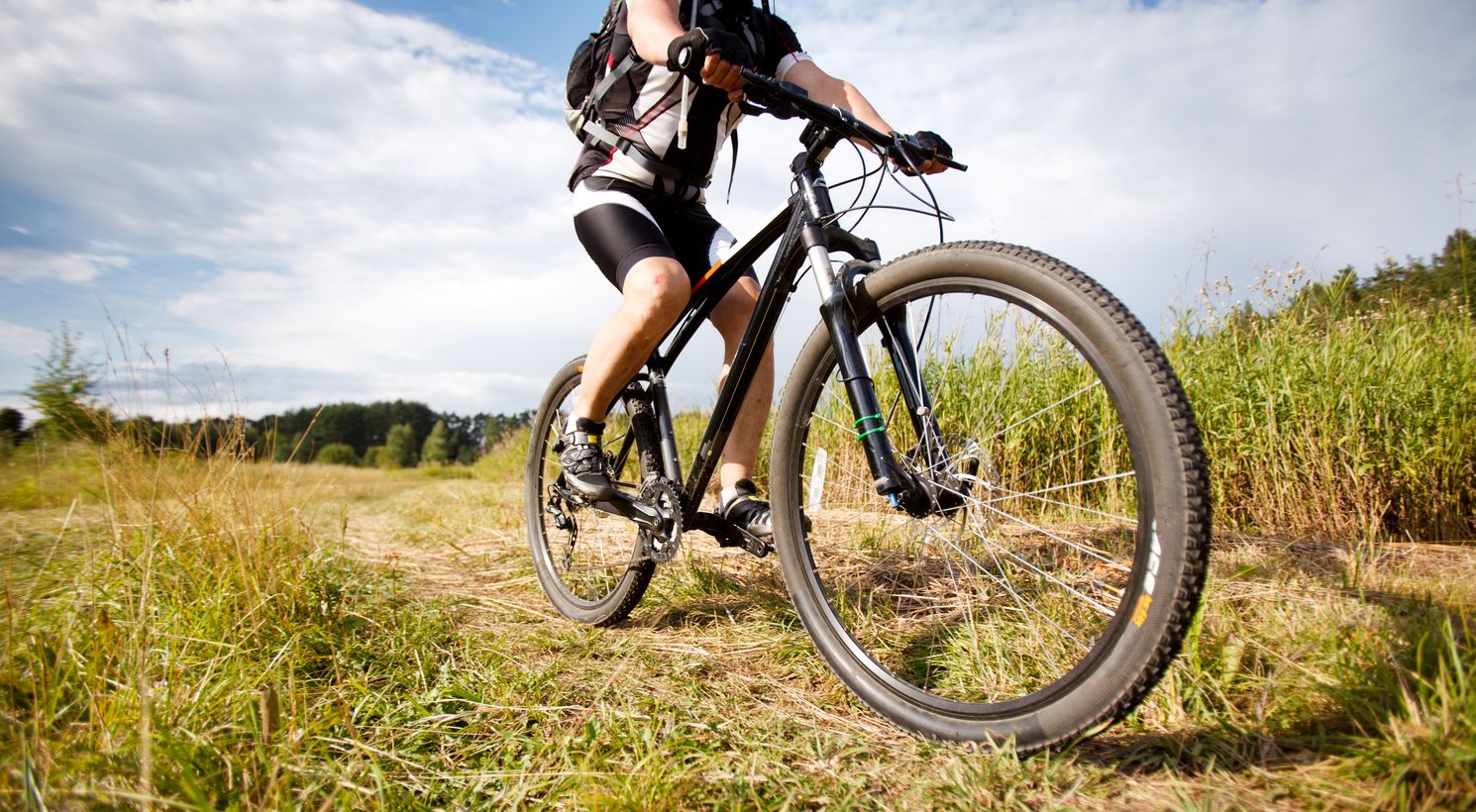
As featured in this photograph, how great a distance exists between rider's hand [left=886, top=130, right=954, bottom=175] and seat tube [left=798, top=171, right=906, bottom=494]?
212 millimetres

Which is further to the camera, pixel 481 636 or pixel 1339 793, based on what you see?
pixel 481 636

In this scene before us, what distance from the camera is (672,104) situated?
7.07 ft

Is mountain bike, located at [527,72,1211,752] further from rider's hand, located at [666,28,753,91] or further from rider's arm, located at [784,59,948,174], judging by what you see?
rider's arm, located at [784,59,948,174]

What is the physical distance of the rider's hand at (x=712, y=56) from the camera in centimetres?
164

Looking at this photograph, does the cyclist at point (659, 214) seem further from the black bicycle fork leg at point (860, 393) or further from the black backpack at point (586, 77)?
the black bicycle fork leg at point (860, 393)

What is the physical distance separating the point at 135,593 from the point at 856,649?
7.08 feet

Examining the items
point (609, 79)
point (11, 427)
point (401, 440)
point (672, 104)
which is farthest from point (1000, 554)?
point (401, 440)

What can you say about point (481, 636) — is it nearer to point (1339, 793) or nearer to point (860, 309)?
point (860, 309)

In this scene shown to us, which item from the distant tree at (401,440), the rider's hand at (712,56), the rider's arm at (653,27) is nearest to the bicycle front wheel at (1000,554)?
the rider's hand at (712,56)

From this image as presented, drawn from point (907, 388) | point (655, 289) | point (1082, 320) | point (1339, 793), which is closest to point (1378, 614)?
point (1339, 793)

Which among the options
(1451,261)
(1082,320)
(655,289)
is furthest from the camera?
(1451,261)

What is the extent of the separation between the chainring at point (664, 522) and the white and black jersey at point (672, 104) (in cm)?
100

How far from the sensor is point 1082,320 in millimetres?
1208

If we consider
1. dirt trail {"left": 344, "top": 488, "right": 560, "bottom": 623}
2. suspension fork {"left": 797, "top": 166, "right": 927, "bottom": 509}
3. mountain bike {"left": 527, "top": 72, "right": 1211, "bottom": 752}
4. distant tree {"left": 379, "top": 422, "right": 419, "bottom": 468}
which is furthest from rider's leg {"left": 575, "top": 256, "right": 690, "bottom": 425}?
distant tree {"left": 379, "top": 422, "right": 419, "bottom": 468}
